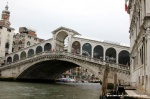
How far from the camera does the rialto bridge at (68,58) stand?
2607cm

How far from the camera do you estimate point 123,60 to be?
27.8 metres

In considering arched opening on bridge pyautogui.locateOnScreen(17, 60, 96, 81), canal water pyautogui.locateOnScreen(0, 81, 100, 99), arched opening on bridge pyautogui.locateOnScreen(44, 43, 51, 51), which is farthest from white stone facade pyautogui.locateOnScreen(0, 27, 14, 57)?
canal water pyautogui.locateOnScreen(0, 81, 100, 99)

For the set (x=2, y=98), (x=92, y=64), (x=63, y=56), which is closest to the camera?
(x=2, y=98)

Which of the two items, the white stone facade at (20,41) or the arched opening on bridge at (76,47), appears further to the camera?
the white stone facade at (20,41)

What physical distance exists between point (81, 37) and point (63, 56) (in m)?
3.22

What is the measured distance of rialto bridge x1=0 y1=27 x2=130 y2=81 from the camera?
2607cm

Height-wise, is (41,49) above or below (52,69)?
above

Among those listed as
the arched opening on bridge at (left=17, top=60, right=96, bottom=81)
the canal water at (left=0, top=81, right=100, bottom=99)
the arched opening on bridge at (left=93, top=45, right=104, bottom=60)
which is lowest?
the canal water at (left=0, top=81, right=100, bottom=99)

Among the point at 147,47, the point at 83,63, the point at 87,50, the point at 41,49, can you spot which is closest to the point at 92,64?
the point at 83,63

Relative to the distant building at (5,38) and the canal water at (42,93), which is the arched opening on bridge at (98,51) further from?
the distant building at (5,38)

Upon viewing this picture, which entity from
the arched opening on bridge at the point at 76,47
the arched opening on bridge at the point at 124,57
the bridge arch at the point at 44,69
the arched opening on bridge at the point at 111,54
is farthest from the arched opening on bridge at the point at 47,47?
the arched opening on bridge at the point at 124,57

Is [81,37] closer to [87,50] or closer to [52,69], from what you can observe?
[87,50]

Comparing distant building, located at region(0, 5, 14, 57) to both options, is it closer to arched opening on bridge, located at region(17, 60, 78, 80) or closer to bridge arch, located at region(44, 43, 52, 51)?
arched opening on bridge, located at region(17, 60, 78, 80)

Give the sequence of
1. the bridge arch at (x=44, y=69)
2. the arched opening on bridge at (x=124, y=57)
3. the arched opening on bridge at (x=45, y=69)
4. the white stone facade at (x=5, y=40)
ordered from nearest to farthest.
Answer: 1. the arched opening on bridge at (x=124, y=57)
2. the bridge arch at (x=44, y=69)
3. the arched opening on bridge at (x=45, y=69)
4. the white stone facade at (x=5, y=40)
